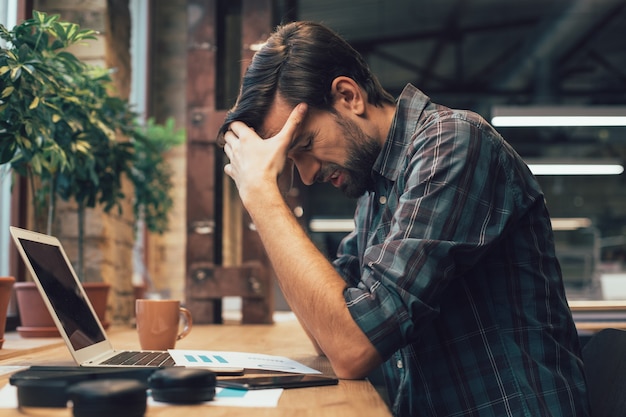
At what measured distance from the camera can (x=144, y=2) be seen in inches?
228

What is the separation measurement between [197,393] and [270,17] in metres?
2.18

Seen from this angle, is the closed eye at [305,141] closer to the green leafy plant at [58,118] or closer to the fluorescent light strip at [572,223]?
the green leafy plant at [58,118]

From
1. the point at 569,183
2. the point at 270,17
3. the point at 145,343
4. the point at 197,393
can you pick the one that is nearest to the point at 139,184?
the point at 270,17

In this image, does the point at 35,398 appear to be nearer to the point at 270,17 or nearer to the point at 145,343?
the point at 145,343

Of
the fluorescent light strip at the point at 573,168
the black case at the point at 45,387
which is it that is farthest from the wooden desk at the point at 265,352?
the fluorescent light strip at the point at 573,168

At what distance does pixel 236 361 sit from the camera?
1.30 metres

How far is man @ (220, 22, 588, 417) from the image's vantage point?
3.95 ft

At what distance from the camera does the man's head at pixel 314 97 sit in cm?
150

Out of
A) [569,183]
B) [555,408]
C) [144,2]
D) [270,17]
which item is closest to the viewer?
[555,408]

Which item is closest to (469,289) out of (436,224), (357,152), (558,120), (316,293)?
(436,224)

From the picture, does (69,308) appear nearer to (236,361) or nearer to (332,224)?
(236,361)

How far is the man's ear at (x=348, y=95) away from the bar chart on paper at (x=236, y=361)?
1.71 feet

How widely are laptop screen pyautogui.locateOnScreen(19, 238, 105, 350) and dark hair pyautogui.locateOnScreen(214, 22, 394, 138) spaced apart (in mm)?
450

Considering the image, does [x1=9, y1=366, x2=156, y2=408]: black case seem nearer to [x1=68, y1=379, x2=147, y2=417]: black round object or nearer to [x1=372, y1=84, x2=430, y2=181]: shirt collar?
[x1=68, y1=379, x2=147, y2=417]: black round object
